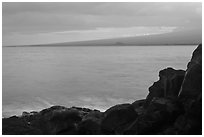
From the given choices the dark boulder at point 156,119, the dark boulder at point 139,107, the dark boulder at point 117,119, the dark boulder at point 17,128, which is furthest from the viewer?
the dark boulder at point 17,128

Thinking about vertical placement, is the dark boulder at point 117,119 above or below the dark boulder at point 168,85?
below

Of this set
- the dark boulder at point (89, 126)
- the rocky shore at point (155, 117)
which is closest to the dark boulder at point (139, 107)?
the rocky shore at point (155, 117)

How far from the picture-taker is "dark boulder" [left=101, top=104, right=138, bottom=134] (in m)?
15.0

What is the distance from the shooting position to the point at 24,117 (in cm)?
2038

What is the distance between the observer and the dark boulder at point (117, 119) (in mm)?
14969

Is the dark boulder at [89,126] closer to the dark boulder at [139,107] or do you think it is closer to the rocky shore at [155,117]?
the rocky shore at [155,117]

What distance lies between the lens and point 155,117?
14.4 meters

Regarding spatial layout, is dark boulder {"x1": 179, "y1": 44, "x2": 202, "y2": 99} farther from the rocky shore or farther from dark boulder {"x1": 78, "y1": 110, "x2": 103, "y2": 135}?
dark boulder {"x1": 78, "y1": 110, "x2": 103, "y2": 135}

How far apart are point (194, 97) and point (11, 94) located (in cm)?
2429

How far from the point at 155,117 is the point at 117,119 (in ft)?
6.07

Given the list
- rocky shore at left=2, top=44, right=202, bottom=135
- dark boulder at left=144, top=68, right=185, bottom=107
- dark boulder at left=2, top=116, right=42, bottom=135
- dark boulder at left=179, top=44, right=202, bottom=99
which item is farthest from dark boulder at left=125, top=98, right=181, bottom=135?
dark boulder at left=2, top=116, right=42, bottom=135

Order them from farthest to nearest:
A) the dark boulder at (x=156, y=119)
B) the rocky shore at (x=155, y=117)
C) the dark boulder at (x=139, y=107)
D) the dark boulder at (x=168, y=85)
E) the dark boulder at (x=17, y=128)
A: the dark boulder at (x=17, y=128)
the dark boulder at (x=168, y=85)
the dark boulder at (x=139, y=107)
the dark boulder at (x=156, y=119)
the rocky shore at (x=155, y=117)

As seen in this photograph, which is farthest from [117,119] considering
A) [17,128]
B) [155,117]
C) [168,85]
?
[17,128]

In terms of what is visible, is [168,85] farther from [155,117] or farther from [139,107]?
[155,117]
